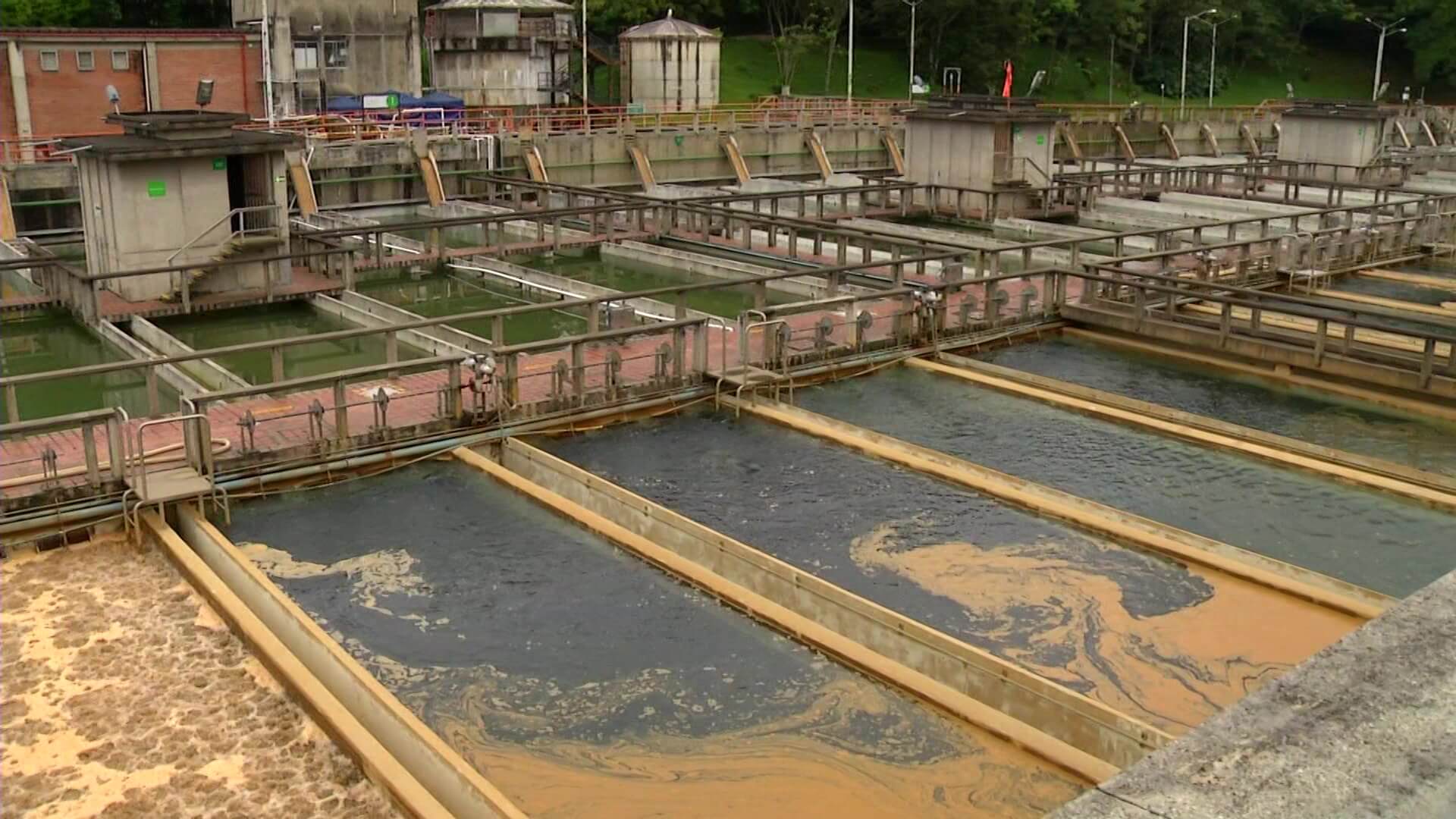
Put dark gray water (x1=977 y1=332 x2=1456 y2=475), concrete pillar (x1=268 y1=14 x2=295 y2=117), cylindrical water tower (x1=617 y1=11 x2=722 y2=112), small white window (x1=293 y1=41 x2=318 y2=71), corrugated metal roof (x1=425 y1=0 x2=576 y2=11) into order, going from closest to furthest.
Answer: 1. dark gray water (x1=977 y1=332 x2=1456 y2=475)
2. concrete pillar (x1=268 y1=14 x2=295 y2=117)
3. small white window (x1=293 y1=41 x2=318 y2=71)
4. corrugated metal roof (x1=425 y1=0 x2=576 y2=11)
5. cylindrical water tower (x1=617 y1=11 x2=722 y2=112)

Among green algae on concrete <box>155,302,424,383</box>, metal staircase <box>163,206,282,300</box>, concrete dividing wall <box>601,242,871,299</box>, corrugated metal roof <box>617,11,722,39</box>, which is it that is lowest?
green algae on concrete <box>155,302,424,383</box>

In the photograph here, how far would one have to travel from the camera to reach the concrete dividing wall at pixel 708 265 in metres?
22.8

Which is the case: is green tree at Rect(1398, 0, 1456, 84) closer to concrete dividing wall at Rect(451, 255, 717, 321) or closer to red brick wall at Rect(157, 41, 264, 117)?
red brick wall at Rect(157, 41, 264, 117)

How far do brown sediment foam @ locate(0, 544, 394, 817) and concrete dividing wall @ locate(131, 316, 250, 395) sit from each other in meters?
4.40

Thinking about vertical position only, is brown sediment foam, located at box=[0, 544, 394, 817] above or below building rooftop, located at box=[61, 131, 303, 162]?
below

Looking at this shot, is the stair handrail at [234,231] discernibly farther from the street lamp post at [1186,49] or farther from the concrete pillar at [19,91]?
the street lamp post at [1186,49]

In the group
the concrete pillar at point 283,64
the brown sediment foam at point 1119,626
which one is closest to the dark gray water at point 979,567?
the brown sediment foam at point 1119,626

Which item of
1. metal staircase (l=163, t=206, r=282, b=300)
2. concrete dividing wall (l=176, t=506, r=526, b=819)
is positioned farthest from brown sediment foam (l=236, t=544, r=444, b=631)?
metal staircase (l=163, t=206, r=282, b=300)

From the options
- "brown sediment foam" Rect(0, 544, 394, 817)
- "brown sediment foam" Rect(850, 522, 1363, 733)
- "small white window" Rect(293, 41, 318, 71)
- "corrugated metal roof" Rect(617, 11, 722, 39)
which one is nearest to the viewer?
"brown sediment foam" Rect(0, 544, 394, 817)

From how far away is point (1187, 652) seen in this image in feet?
31.8

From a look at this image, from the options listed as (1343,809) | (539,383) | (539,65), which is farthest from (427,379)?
(539,65)

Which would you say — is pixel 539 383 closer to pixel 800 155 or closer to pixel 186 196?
pixel 186 196

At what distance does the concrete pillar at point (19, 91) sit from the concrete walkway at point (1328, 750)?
1542 inches

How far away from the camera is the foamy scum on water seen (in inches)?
308
